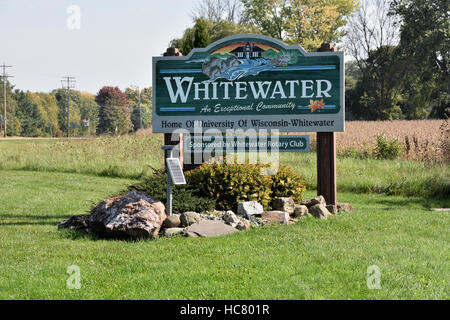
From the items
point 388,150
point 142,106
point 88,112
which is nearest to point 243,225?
point 388,150

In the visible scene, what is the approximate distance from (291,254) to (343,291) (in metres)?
1.48

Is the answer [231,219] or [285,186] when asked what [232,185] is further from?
[231,219]

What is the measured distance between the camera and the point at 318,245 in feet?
22.3

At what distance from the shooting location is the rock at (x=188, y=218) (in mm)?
7980

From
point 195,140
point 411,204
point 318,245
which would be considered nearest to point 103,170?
point 195,140

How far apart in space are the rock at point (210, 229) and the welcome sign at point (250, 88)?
2.75 meters

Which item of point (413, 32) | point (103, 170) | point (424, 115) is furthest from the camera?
point (424, 115)

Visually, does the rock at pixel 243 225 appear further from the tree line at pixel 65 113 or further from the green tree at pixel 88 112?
the green tree at pixel 88 112

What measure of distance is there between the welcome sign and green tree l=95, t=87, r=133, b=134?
218 feet

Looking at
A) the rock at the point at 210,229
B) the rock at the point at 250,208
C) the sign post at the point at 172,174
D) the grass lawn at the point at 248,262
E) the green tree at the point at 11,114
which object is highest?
the green tree at the point at 11,114

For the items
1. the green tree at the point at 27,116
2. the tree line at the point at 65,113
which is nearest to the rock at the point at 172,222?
the tree line at the point at 65,113

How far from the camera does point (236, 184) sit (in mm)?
9156

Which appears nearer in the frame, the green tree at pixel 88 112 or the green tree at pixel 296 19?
the green tree at pixel 296 19

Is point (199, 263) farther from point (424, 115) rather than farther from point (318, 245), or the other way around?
point (424, 115)
